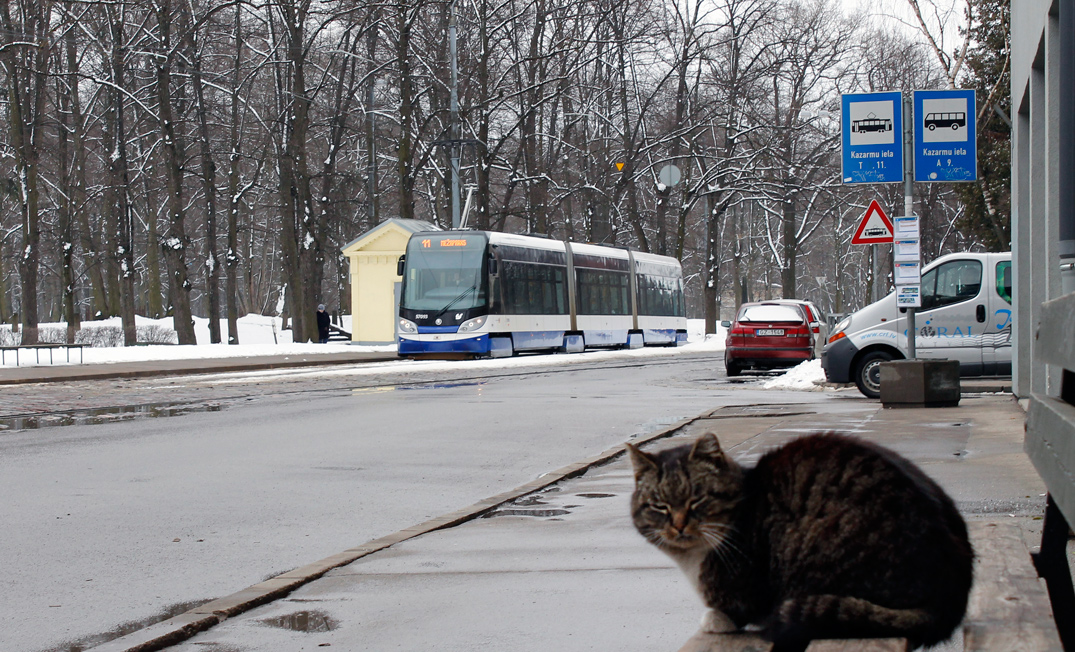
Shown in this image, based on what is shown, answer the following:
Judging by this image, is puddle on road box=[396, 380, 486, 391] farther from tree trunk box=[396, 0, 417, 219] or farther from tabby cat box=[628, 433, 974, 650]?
tree trunk box=[396, 0, 417, 219]

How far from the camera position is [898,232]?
15438 mm

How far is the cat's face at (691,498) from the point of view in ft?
11.1

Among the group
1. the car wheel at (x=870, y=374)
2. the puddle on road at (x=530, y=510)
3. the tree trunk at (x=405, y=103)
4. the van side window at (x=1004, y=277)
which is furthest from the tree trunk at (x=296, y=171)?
the puddle on road at (x=530, y=510)

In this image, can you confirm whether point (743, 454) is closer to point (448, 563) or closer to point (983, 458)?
point (983, 458)

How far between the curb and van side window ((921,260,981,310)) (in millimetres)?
9987

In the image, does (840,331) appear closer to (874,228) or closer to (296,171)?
(874,228)

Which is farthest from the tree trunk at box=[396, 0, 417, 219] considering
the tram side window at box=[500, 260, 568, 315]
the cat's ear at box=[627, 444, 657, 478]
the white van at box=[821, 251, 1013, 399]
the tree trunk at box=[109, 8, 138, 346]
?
the cat's ear at box=[627, 444, 657, 478]

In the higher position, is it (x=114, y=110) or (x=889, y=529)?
(x=114, y=110)

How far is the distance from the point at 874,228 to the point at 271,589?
1199 centimetres

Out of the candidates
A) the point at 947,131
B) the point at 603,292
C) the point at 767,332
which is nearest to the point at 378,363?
the point at 603,292

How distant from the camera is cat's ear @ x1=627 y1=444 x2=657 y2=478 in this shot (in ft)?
11.7

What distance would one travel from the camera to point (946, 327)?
17922 mm

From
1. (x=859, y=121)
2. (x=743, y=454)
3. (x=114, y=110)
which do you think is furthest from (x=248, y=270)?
(x=743, y=454)

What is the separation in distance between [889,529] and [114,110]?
1639 inches
